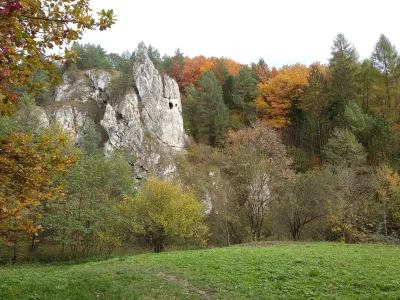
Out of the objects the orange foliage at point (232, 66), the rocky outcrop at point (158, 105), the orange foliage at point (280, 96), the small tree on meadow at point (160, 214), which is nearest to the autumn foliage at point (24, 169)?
the small tree on meadow at point (160, 214)

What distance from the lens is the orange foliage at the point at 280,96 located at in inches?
1711

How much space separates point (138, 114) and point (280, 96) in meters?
22.6

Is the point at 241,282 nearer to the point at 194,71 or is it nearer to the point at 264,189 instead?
the point at 264,189

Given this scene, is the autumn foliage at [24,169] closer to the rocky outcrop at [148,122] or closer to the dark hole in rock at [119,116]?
the rocky outcrop at [148,122]

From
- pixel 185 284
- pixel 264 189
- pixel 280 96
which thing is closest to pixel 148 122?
pixel 280 96

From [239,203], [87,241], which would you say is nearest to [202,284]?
[87,241]

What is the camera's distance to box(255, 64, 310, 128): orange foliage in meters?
43.5

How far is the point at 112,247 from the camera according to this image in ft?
78.0

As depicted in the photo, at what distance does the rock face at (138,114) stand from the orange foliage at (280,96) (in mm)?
14122

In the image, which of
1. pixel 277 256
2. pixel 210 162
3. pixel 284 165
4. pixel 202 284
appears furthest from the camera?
pixel 210 162

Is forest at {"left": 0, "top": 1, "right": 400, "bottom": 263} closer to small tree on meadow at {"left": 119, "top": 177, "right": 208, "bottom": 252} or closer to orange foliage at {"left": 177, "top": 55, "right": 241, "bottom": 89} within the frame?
small tree on meadow at {"left": 119, "top": 177, "right": 208, "bottom": 252}

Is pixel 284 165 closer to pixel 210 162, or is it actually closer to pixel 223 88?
pixel 210 162

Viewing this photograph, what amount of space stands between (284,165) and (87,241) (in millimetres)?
18347

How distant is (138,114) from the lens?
46.2 meters
